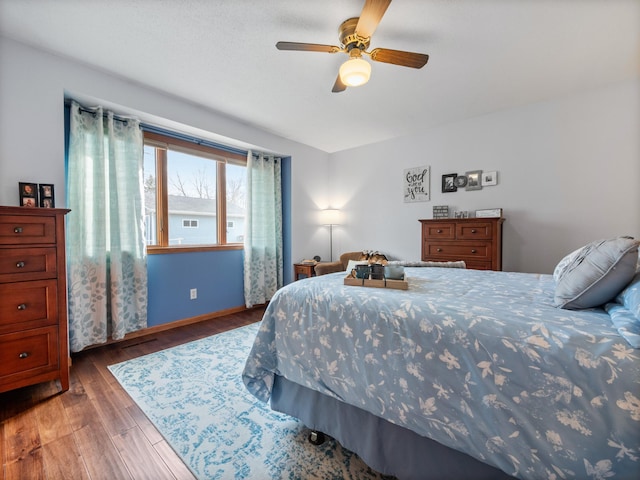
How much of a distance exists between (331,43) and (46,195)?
2376 mm

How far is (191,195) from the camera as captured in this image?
10.9ft

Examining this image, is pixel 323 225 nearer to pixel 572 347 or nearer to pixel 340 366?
pixel 340 366

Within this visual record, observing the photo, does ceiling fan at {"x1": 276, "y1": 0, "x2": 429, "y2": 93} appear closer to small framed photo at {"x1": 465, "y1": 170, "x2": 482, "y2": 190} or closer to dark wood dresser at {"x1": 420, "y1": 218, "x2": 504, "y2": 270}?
dark wood dresser at {"x1": 420, "y1": 218, "x2": 504, "y2": 270}

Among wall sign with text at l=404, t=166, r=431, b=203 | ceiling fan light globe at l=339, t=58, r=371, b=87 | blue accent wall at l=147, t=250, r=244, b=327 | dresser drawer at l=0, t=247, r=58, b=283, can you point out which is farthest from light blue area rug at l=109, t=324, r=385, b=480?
wall sign with text at l=404, t=166, r=431, b=203

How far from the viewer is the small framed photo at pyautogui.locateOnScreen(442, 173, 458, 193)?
346 cm

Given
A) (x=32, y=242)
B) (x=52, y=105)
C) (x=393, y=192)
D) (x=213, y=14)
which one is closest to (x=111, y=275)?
(x=32, y=242)

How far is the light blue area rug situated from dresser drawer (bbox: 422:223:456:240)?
7.97ft

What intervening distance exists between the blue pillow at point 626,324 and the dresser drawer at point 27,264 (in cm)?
284

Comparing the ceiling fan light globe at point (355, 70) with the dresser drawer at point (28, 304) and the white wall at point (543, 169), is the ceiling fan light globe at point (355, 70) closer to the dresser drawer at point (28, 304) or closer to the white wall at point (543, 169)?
the white wall at point (543, 169)

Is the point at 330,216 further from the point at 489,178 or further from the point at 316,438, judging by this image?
the point at 316,438

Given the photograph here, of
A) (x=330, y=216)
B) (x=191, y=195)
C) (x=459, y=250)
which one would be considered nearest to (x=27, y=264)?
(x=191, y=195)

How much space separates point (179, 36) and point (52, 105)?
1.20m

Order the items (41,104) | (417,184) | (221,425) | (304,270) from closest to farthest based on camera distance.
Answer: (221,425) < (41,104) < (417,184) < (304,270)

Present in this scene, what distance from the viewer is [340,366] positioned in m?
1.21
